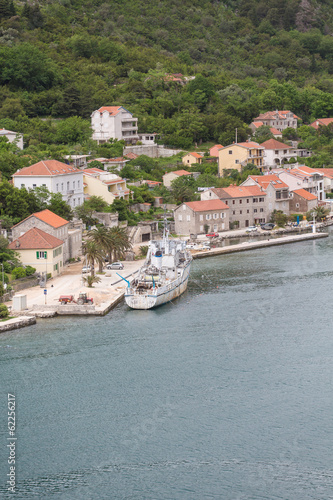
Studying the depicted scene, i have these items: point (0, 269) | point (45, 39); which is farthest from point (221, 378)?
point (45, 39)

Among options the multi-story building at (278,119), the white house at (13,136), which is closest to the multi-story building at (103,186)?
the white house at (13,136)

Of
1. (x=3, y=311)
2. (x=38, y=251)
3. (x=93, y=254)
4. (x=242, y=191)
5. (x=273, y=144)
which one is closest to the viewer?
(x=3, y=311)

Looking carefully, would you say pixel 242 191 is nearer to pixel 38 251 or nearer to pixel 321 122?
pixel 38 251

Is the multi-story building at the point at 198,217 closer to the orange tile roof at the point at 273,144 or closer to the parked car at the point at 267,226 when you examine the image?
the parked car at the point at 267,226

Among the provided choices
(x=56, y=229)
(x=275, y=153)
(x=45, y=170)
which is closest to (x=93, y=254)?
(x=56, y=229)

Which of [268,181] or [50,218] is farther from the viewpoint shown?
[268,181]

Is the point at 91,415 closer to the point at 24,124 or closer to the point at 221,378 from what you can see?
the point at 221,378
